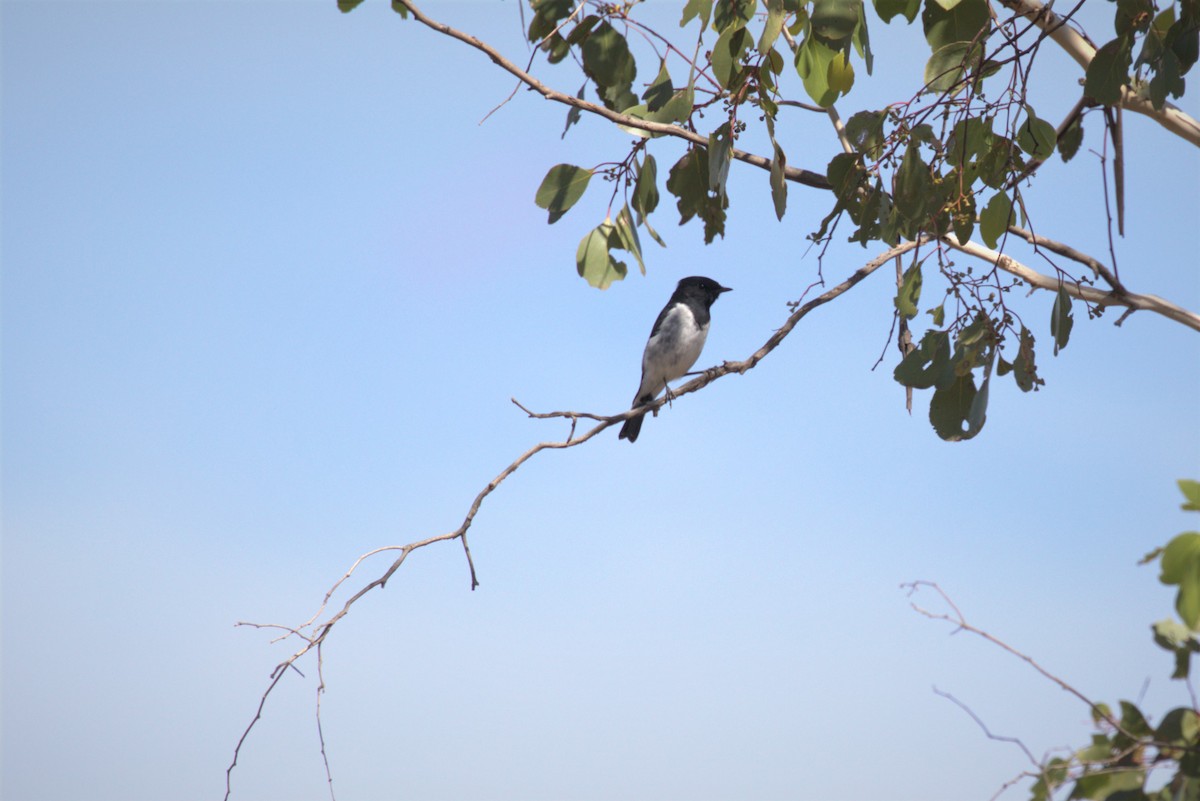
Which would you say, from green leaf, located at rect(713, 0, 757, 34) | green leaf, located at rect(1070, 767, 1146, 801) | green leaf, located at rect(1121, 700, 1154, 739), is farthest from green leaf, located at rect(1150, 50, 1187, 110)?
green leaf, located at rect(1070, 767, 1146, 801)

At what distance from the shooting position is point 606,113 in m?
3.66

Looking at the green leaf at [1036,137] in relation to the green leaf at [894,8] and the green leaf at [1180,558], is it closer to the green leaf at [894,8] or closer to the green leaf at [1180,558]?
the green leaf at [894,8]

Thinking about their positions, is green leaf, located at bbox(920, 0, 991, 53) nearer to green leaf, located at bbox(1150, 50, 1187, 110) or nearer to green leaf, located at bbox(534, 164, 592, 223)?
green leaf, located at bbox(1150, 50, 1187, 110)

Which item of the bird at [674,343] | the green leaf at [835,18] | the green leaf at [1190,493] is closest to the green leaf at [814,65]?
the green leaf at [835,18]

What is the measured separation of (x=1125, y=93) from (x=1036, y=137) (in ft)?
1.22

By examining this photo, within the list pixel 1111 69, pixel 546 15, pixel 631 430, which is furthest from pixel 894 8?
pixel 631 430

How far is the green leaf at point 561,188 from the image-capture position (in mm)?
3760

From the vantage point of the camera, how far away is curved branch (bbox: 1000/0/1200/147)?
3807mm

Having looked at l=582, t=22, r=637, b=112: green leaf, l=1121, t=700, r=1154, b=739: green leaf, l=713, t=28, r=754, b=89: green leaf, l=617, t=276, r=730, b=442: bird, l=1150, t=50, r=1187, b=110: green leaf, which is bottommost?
l=1121, t=700, r=1154, b=739: green leaf

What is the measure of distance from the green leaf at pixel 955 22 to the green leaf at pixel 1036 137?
369 mm

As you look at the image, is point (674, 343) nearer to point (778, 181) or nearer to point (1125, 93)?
point (778, 181)

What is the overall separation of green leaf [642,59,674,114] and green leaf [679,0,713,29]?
20 cm

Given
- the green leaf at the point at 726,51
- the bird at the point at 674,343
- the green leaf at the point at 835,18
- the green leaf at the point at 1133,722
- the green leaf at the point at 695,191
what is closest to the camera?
the green leaf at the point at 1133,722

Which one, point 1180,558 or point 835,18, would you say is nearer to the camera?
point 1180,558
